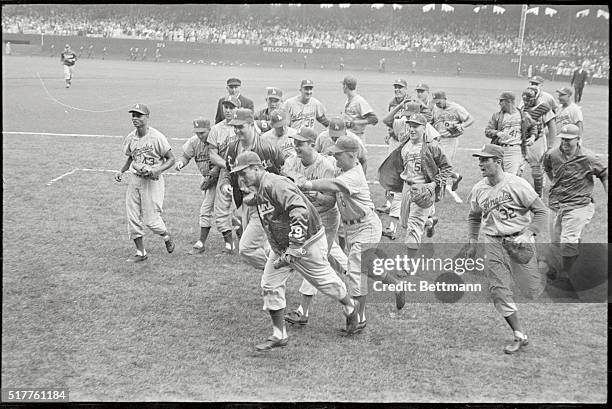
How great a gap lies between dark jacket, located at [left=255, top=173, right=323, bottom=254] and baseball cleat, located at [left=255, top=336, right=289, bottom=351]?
0.89 m

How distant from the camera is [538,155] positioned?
40.8ft

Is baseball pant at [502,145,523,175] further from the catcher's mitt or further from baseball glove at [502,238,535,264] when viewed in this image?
the catcher's mitt

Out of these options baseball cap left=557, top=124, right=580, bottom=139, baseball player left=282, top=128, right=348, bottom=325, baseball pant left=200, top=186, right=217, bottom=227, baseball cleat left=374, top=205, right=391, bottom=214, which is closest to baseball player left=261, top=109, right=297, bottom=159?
baseball pant left=200, top=186, right=217, bottom=227

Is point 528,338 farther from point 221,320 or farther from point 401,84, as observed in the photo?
point 401,84

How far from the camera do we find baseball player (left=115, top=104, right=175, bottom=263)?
8805 millimetres

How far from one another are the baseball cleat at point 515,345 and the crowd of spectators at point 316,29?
4290cm

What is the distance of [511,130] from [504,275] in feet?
16.9

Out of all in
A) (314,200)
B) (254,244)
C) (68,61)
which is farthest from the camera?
(68,61)

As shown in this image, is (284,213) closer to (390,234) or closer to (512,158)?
(390,234)

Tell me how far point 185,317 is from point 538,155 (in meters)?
8.07

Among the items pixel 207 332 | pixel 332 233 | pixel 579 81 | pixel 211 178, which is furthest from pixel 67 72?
pixel 207 332

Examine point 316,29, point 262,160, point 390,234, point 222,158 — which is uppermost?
point 316,29

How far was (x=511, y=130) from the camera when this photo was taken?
11250 millimetres

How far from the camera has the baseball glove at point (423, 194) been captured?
8281mm
